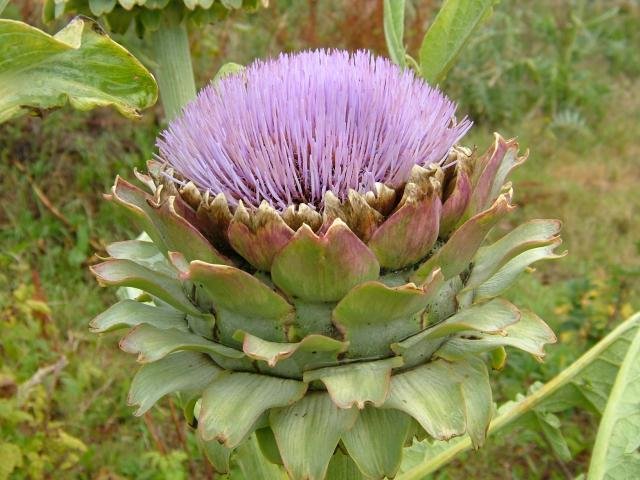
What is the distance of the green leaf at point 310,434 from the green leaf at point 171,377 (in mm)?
86

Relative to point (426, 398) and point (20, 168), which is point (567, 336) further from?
point (20, 168)

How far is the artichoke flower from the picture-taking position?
0.67 m

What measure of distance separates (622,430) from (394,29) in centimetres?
55

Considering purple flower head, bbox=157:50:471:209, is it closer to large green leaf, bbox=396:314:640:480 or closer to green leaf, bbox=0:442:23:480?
large green leaf, bbox=396:314:640:480

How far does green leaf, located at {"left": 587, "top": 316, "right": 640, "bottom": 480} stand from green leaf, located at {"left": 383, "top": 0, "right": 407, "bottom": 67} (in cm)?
45

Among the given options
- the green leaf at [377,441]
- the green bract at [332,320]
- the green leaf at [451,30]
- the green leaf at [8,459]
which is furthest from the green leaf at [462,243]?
the green leaf at [8,459]

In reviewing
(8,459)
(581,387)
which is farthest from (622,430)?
(8,459)

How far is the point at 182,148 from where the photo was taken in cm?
78

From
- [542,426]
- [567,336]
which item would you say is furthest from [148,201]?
[567,336]

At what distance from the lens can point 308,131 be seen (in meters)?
0.75

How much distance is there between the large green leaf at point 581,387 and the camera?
977mm

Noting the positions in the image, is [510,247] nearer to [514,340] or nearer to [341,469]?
[514,340]

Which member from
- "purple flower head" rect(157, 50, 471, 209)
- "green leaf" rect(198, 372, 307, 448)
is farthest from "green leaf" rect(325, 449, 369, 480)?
"purple flower head" rect(157, 50, 471, 209)

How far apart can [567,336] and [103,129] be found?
1783mm
